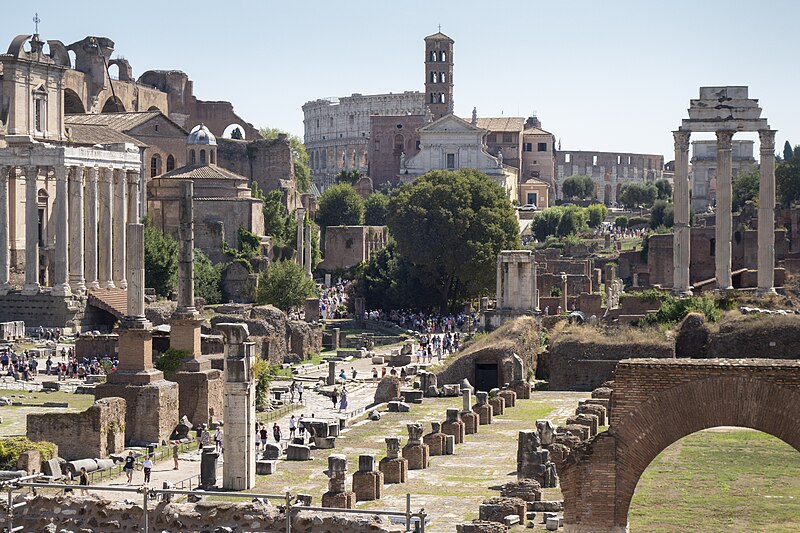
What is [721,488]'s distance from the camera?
24984 millimetres

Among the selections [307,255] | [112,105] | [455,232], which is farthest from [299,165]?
[455,232]

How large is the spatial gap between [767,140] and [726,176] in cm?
169

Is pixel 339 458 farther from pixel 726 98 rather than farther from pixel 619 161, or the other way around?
pixel 619 161

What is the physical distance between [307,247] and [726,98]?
106ft

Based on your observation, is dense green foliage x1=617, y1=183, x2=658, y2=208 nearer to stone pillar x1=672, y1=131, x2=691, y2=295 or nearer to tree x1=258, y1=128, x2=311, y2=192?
tree x1=258, y1=128, x2=311, y2=192

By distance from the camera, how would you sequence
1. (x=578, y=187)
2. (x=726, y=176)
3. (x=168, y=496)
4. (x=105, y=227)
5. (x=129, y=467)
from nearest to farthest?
(x=168, y=496) < (x=129, y=467) < (x=726, y=176) < (x=105, y=227) < (x=578, y=187)

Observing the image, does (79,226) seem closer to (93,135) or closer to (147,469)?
(93,135)

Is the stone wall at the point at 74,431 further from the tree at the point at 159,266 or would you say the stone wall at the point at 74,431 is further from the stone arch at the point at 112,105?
the stone arch at the point at 112,105

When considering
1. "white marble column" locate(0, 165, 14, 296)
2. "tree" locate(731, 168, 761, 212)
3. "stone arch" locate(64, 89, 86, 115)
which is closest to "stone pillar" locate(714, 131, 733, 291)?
"white marble column" locate(0, 165, 14, 296)

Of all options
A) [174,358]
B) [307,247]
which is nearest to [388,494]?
[174,358]

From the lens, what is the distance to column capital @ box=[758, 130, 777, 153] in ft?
161

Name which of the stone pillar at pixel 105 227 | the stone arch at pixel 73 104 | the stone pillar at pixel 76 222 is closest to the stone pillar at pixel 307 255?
the stone pillar at pixel 105 227

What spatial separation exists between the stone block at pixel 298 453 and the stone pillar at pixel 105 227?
33.3m

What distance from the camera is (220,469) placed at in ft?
98.5
